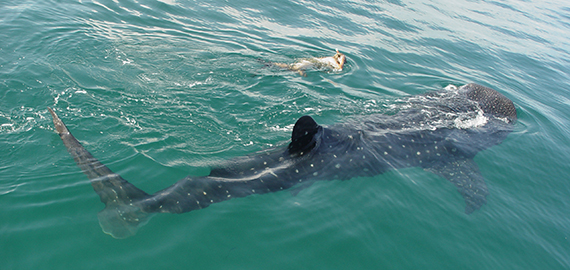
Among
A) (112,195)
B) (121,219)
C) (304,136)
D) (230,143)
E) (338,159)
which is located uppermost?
(304,136)

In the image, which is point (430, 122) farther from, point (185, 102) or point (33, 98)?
point (33, 98)

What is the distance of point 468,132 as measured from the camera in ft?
29.7

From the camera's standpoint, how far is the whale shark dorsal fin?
646cm

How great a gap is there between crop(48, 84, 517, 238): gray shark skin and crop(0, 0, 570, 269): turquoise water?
23 cm

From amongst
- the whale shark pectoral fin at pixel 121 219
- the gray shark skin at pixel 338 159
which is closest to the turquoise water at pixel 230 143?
the whale shark pectoral fin at pixel 121 219

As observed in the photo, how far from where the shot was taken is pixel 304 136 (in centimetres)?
667

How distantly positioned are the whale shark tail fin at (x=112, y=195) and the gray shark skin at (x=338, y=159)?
15 millimetres

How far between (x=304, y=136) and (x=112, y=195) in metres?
3.68

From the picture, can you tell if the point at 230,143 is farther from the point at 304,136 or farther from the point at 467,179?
the point at 467,179

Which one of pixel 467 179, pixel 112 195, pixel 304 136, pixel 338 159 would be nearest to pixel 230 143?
pixel 304 136

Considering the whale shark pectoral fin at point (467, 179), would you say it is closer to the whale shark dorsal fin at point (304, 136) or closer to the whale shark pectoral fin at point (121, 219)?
the whale shark dorsal fin at point (304, 136)

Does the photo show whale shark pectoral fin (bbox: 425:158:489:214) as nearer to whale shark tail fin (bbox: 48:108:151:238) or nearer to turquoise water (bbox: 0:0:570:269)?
turquoise water (bbox: 0:0:570:269)

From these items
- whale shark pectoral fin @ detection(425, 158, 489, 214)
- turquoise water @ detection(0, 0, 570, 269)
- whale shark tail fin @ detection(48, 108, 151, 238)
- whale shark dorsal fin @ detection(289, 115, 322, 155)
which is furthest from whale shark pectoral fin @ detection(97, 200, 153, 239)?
whale shark pectoral fin @ detection(425, 158, 489, 214)

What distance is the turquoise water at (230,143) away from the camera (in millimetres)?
5086
